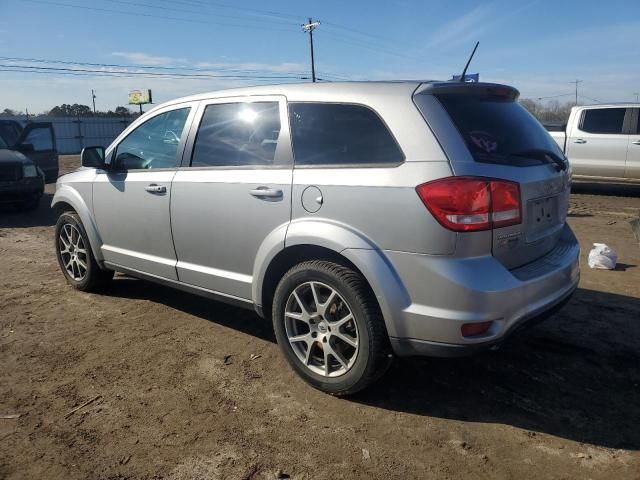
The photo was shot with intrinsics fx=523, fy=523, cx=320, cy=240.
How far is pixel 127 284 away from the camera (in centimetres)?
549

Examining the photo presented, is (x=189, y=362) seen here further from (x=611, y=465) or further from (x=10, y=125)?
(x=10, y=125)

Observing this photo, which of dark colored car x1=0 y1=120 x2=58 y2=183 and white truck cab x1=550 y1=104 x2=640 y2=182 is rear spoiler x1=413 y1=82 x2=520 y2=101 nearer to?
white truck cab x1=550 y1=104 x2=640 y2=182

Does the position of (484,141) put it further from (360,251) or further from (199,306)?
(199,306)

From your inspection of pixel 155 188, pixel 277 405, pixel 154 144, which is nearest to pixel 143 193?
pixel 155 188

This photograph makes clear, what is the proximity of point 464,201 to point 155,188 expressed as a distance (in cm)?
248

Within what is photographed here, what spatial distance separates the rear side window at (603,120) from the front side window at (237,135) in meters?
10.3

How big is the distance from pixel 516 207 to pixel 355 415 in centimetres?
144

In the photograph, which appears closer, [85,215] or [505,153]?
[505,153]

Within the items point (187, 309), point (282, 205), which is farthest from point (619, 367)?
point (187, 309)

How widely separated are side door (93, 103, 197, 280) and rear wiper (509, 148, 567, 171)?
93.7 inches

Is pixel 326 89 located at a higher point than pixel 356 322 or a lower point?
higher

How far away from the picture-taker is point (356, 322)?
9.53ft

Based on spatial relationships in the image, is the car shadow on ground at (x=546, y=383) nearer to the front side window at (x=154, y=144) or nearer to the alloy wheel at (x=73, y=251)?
the front side window at (x=154, y=144)

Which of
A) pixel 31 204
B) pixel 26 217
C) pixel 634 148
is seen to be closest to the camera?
pixel 26 217
